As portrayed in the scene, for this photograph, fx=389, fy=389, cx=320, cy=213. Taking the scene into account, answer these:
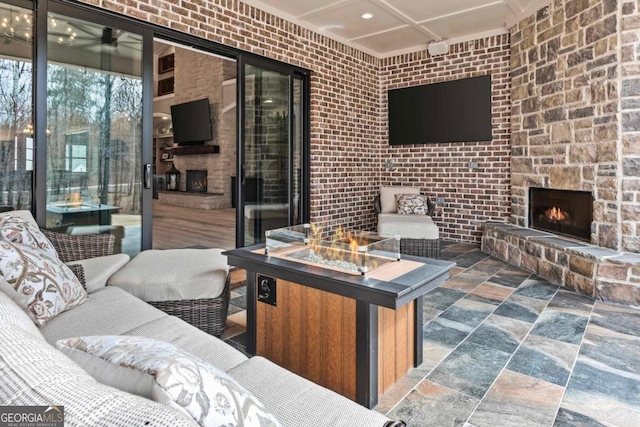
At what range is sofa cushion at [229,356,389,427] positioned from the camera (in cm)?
101

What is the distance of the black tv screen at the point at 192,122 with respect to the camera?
9047mm

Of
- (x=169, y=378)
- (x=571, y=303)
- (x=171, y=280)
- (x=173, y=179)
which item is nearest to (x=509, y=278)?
(x=571, y=303)

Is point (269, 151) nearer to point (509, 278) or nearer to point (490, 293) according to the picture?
point (490, 293)

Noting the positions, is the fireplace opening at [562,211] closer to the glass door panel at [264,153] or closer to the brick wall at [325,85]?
the brick wall at [325,85]

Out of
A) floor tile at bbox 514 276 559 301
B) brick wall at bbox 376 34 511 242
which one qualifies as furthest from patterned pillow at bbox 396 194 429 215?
floor tile at bbox 514 276 559 301

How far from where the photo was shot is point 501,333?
2.61m

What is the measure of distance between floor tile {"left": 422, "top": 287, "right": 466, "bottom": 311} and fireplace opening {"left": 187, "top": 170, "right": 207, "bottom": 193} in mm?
7338

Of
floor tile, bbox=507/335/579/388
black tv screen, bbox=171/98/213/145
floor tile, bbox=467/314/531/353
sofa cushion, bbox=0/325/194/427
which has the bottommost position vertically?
floor tile, bbox=507/335/579/388

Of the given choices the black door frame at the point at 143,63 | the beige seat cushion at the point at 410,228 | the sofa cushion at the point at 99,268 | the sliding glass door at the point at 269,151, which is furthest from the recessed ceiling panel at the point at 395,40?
the sofa cushion at the point at 99,268

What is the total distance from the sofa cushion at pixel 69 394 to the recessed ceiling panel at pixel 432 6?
15.1ft

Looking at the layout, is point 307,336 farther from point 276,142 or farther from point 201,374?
point 276,142

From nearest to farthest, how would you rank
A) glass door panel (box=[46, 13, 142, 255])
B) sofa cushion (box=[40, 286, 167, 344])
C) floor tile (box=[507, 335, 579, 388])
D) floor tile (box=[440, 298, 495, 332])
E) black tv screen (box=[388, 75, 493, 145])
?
sofa cushion (box=[40, 286, 167, 344])
floor tile (box=[507, 335, 579, 388])
floor tile (box=[440, 298, 495, 332])
glass door panel (box=[46, 13, 142, 255])
black tv screen (box=[388, 75, 493, 145])

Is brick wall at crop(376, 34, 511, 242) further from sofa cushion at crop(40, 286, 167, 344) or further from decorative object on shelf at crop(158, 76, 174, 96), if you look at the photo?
decorative object on shelf at crop(158, 76, 174, 96)

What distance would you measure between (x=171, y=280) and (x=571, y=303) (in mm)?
3123
